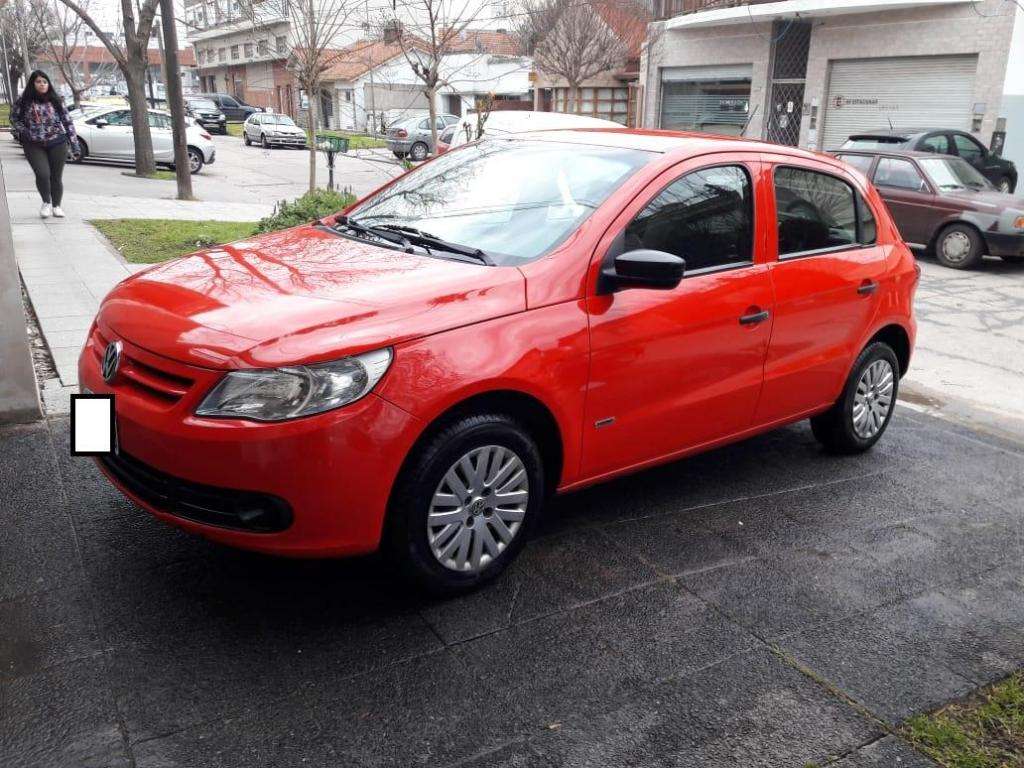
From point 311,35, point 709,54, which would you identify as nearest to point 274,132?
point 709,54

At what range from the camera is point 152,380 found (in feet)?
10.5

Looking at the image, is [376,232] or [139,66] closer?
[376,232]

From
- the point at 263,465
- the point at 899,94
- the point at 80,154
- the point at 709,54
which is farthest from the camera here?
the point at 709,54

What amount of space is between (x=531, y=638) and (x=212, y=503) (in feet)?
3.97

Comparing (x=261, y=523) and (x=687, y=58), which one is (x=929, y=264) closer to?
(x=261, y=523)

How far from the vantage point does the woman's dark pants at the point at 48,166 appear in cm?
1155

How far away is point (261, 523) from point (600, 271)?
1.61 m

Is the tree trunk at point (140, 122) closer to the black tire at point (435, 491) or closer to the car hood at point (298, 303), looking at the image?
the car hood at point (298, 303)

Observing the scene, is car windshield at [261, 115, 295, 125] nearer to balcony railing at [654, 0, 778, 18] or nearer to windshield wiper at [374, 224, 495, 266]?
balcony railing at [654, 0, 778, 18]

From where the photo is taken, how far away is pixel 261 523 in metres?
3.10

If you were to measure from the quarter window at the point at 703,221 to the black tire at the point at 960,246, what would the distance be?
9.57 metres

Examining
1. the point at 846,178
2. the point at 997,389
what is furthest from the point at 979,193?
the point at 846,178

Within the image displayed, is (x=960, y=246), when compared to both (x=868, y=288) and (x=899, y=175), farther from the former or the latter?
(x=868, y=288)

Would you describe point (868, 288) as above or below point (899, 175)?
below
